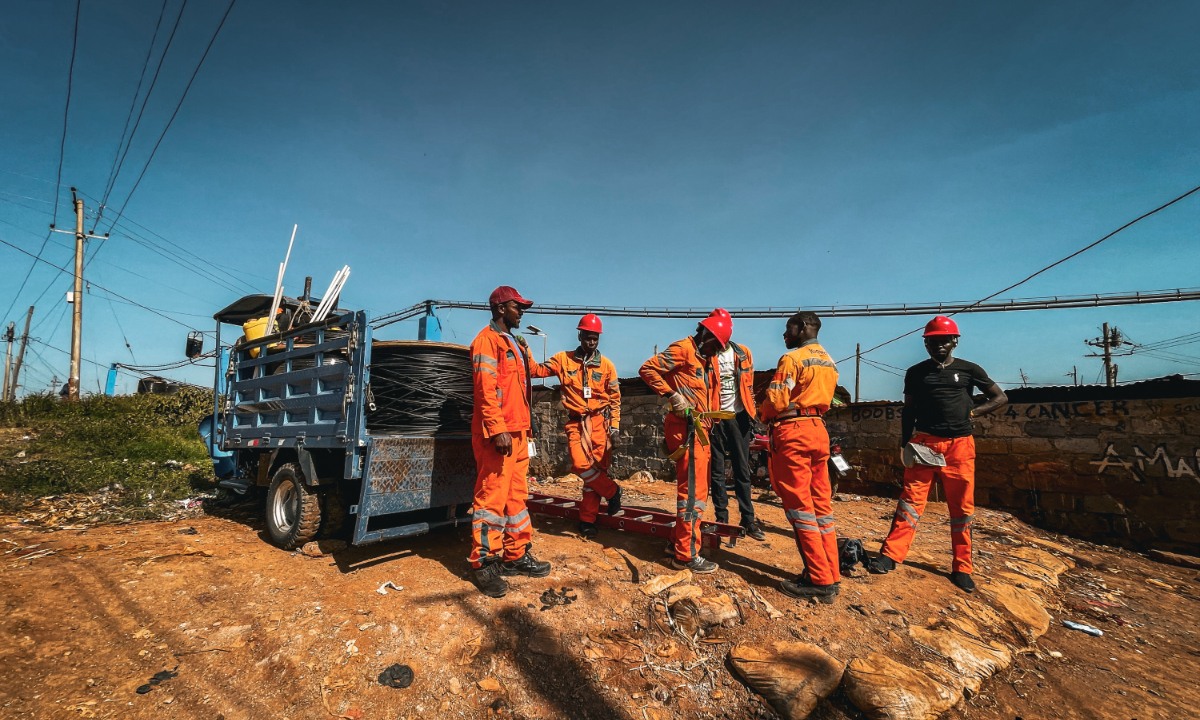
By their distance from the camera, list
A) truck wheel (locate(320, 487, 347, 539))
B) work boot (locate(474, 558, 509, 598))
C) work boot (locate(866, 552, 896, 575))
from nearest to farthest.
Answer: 1. work boot (locate(474, 558, 509, 598))
2. work boot (locate(866, 552, 896, 575))
3. truck wheel (locate(320, 487, 347, 539))

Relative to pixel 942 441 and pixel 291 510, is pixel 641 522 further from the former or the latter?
pixel 291 510

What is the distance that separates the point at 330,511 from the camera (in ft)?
13.9

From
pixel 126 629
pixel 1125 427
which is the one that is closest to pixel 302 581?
pixel 126 629

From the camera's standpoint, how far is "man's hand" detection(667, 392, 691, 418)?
3.82 meters

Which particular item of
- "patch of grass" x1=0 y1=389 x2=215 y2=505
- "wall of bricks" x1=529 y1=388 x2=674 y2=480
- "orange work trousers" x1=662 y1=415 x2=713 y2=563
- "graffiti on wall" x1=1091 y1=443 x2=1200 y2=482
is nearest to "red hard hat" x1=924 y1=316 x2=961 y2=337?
"orange work trousers" x1=662 y1=415 x2=713 y2=563

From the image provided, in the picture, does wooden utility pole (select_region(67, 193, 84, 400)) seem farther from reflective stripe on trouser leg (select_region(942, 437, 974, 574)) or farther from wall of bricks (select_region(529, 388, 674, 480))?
reflective stripe on trouser leg (select_region(942, 437, 974, 574))

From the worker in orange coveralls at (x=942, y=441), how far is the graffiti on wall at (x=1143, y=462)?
135 inches

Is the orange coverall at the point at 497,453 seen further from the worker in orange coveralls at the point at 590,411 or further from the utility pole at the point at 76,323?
the utility pole at the point at 76,323

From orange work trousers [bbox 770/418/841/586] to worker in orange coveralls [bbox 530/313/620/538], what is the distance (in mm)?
1649

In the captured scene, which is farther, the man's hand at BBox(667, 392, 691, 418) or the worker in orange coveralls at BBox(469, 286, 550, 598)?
the man's hand at BBox(667, 392, 691, 418)

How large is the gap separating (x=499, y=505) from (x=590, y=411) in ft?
4.66

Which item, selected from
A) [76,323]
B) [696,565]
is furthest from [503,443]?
[76,323]

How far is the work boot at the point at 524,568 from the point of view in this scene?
3580 millimetres

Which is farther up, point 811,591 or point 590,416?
point 590,416
